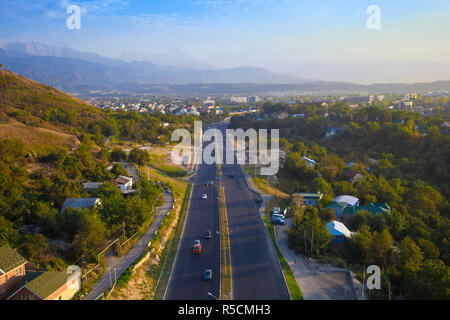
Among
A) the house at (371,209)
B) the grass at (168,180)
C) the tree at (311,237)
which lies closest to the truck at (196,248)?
the tree at (311,237)

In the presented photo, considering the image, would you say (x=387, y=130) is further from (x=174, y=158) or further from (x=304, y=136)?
(x=174, y=158)

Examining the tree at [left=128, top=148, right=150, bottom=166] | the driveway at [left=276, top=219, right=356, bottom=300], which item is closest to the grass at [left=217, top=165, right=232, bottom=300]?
the driveway at [left=276, top=219, right=356, bottom=300]

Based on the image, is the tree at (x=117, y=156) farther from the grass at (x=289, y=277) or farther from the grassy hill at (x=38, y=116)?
the grass at (x=289, y=277)

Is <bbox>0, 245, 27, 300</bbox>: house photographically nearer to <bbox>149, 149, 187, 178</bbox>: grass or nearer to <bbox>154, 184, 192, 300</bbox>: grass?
<bbox>154, 184, 192, 300</bbox>: grass

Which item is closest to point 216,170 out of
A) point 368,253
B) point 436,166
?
point 368,253

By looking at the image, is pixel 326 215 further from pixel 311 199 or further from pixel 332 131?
pixel 332 131

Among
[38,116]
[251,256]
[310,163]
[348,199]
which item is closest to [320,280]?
[251,256]
